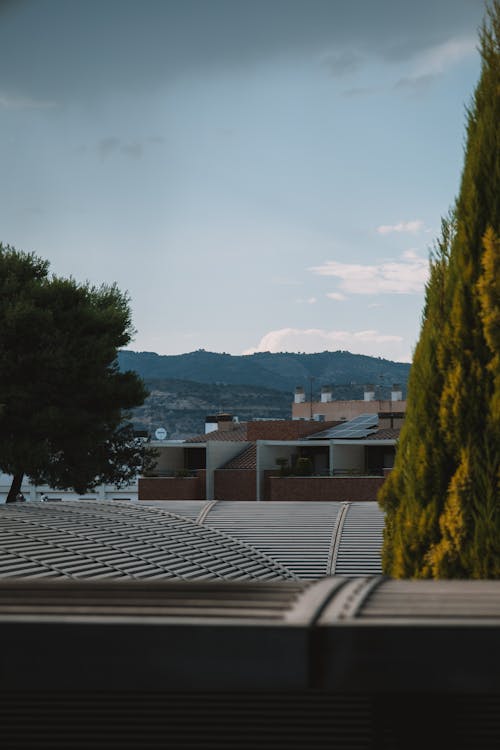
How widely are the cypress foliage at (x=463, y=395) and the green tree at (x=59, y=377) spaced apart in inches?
950

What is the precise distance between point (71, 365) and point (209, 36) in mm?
19208

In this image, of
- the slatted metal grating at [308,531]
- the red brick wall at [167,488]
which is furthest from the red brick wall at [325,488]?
the slatted metal grating at [308,531]

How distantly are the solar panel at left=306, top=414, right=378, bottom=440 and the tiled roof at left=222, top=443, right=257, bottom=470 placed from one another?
547 cm

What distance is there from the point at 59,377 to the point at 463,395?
25.7m

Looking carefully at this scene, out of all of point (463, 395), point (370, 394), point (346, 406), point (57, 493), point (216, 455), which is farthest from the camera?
point (370, 394)

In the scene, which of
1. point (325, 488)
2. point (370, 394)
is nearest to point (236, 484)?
point (325, 488)

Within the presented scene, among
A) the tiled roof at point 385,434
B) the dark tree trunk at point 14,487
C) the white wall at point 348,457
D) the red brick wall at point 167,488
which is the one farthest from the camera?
the tiled roof at point 385,434

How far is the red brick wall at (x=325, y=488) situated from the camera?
42.7m

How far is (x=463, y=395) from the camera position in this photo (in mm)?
5418

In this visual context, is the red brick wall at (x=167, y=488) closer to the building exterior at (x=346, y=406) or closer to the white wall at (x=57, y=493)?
the white wall at (x=57, y=493)

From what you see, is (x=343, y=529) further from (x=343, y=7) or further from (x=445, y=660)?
(x=445, y=660)

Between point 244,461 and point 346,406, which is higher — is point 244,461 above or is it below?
below

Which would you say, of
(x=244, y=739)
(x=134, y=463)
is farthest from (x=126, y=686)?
(x=134, y=463)

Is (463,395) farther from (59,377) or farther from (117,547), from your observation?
(59,377)
